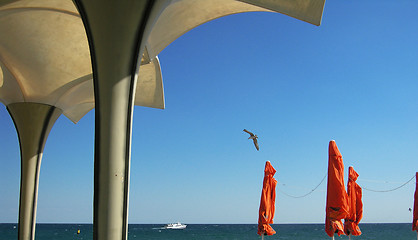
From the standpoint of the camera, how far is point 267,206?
12.3 m

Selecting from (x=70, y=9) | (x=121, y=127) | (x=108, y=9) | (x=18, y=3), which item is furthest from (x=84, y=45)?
(x=121, y=127)

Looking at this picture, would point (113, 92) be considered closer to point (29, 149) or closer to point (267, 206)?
point (267, 206)

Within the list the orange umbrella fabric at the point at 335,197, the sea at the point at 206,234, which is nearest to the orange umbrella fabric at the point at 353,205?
the orange umbrella fabric at the point at 335,197

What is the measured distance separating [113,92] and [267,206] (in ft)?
23.9

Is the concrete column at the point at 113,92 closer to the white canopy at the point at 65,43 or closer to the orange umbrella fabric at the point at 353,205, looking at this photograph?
the white canopy at the point at 65,43

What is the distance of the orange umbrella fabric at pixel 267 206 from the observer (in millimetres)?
12266

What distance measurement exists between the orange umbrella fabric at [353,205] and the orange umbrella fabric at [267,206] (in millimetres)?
2232

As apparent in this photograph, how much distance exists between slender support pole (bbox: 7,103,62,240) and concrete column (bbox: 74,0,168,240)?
6.89 metres

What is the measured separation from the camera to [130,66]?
Result: 22.5ft

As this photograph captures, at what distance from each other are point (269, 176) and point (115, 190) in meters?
7.29

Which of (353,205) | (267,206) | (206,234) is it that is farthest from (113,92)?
(206,234)

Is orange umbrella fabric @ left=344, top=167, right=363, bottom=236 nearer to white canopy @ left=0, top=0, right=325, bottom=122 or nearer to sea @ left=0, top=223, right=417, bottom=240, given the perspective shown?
white canopy @ left=0, top=0, right=325, bottom=122

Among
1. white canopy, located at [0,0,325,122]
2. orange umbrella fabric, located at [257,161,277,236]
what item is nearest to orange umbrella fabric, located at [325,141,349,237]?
orange umbrella fabric, located at [257,161,277,236]

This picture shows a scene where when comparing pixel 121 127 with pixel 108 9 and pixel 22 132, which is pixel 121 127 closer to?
pixel 108 9
